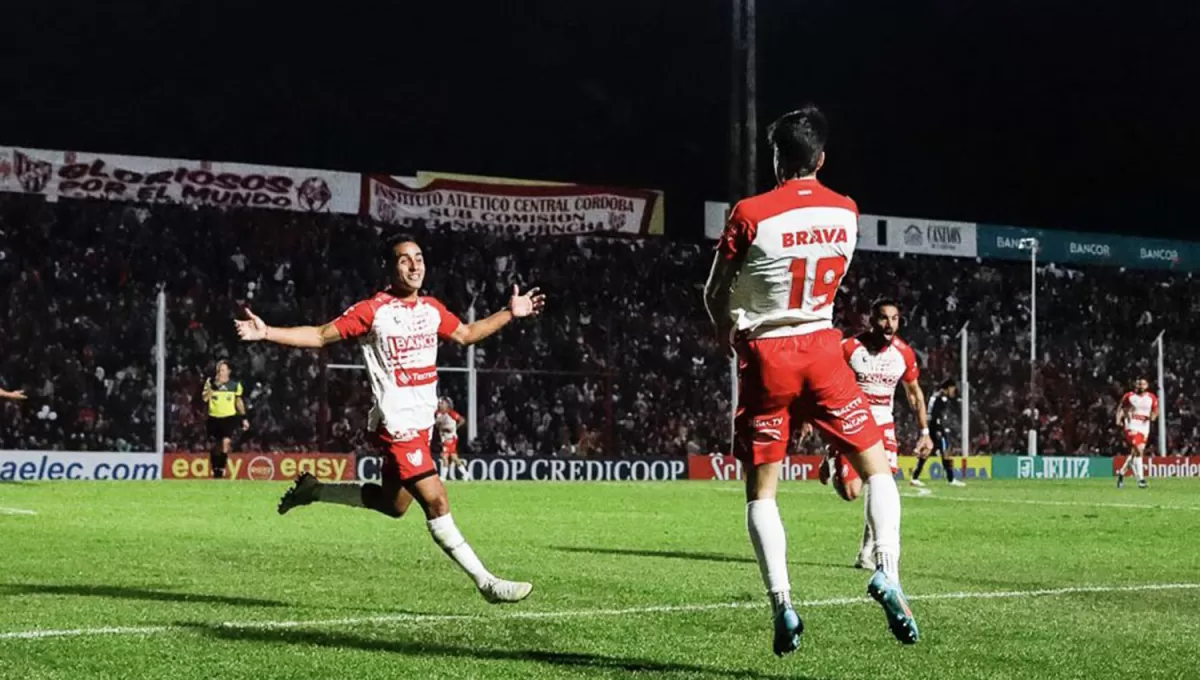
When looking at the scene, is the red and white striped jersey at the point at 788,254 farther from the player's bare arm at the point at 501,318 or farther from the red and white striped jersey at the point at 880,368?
the red and white striped jersey at the point at 880,368

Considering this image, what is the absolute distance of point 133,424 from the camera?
32.0 meters

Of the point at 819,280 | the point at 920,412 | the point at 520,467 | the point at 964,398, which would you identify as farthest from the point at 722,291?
the point at 964,398

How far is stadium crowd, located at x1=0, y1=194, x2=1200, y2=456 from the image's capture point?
107 feet

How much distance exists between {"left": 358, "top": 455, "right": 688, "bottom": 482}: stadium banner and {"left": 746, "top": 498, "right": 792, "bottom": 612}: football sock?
26.9 metres

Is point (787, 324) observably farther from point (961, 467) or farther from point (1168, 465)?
point (1168, 465)

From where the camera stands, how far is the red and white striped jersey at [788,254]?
23.4 feet

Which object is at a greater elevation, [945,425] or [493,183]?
[493,183]

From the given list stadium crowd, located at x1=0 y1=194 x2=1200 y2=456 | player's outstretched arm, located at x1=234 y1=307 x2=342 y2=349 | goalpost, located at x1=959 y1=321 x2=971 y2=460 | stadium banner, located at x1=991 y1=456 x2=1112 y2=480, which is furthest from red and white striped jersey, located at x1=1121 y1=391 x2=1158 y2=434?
player's outstretched arm, located at x1=234 y1=307 x2=342 y2=349

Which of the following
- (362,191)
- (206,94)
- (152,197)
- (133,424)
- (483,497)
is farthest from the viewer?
(206,94)

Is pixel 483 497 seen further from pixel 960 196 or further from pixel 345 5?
pixel 960 196

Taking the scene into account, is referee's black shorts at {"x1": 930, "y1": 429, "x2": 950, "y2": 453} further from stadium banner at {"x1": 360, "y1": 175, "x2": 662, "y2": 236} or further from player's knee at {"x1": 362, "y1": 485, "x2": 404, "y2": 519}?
player's knee at {"x1": 362, "y1": 485, "x2": 404, "y2": 519}

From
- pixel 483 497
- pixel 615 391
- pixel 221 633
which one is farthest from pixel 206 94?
pixel 221 633

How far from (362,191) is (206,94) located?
13907 mm

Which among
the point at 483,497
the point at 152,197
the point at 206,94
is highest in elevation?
the point at 206,94
